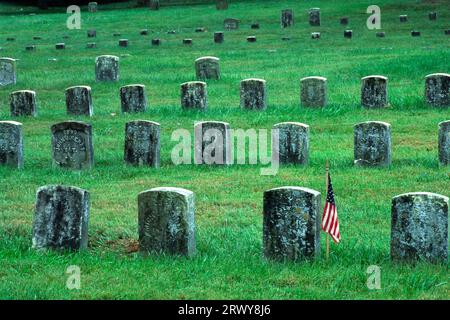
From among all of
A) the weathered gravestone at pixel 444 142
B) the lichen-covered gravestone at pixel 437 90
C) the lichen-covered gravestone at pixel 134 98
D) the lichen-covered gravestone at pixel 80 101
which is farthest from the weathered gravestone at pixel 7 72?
the weathered gravestone at pixel 444 142

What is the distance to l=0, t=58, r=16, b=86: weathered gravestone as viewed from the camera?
1163 inches

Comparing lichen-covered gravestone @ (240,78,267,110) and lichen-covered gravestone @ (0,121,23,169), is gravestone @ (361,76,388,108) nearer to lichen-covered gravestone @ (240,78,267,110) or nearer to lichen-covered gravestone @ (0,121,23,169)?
lichen-covered gravestone @ (240,78,267,110)

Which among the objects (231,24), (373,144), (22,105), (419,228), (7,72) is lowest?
(419,228)

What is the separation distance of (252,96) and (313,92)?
1240 mm

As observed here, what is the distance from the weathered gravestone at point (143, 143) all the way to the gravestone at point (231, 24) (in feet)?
89.5

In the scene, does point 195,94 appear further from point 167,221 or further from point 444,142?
point 167,221

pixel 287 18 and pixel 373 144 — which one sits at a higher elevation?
pixel 287 18

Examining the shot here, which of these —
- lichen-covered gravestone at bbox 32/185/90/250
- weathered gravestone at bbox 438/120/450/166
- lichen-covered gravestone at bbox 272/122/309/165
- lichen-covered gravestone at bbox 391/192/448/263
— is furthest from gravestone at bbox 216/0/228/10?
lichen-covered gravestone at bbox 391/192/448/263

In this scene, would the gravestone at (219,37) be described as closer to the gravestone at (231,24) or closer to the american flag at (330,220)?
the gravestone at (231,24)

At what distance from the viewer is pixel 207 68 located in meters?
28.9

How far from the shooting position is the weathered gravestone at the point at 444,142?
1705cm

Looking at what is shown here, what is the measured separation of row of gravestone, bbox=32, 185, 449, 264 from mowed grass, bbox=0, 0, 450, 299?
0.18 m

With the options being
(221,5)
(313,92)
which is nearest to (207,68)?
(313,92)

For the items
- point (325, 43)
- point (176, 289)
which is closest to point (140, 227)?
point (176, 289)
